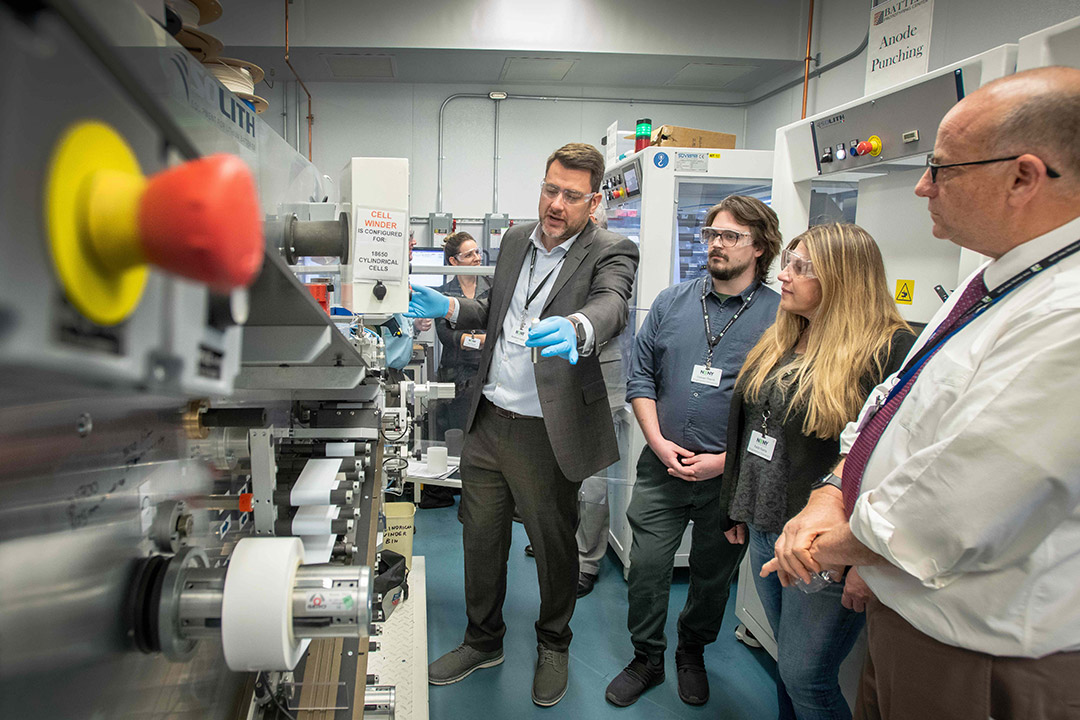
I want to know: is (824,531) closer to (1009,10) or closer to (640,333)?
(640,333)

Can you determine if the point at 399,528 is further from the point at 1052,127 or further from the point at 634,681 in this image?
the point at 1052,127

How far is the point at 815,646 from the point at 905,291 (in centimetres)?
105

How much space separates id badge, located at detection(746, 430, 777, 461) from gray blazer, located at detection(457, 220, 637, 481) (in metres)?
0.48

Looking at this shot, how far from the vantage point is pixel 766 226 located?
2.18 metres

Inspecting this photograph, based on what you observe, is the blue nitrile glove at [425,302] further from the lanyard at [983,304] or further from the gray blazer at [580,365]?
the lanyard at [983,304]

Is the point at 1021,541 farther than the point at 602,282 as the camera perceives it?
No

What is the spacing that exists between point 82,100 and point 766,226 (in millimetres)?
2198

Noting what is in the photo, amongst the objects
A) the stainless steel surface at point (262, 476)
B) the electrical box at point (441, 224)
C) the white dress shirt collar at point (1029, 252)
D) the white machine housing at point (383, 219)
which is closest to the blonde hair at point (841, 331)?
the white dress shirt collar at point (1029, 252)

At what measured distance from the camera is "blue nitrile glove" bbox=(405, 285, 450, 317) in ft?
6.96

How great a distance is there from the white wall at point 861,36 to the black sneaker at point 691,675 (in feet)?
8.77

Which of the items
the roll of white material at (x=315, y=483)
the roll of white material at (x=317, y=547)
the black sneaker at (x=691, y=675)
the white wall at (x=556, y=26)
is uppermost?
the white wall at (x=556, y=26)

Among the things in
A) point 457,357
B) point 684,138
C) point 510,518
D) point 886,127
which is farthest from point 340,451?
point 457,357

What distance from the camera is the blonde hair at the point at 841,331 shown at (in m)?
1.57

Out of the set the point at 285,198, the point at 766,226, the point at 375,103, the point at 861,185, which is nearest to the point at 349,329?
the point at 285,198
